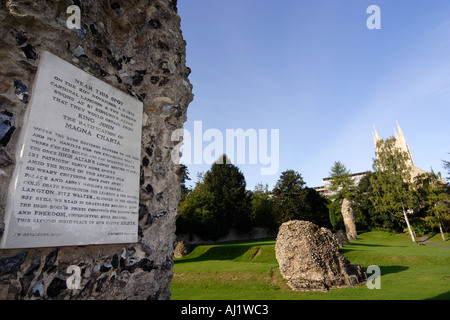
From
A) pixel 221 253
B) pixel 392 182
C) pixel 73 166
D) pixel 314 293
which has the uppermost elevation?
pixel 392 182

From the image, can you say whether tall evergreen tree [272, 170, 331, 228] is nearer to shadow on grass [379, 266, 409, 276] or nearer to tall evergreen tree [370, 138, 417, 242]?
tall evergreen tree [370, 138, 417, 242]

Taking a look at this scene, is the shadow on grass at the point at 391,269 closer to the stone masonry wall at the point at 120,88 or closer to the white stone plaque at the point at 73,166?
the stone masonry wall at the point at 120,88

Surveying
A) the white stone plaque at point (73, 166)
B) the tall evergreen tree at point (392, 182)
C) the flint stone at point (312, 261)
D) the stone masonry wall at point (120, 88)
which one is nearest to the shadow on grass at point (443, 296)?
the flint stone at point (312, 261)

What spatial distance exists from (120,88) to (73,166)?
1260mm

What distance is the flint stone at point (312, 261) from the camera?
10.3 m

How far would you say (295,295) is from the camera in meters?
9.09

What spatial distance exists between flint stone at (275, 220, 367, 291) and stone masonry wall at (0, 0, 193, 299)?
29.2 ft

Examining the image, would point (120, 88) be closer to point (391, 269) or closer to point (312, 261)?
point (312, 261)

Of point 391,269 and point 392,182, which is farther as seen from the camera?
point 392,182

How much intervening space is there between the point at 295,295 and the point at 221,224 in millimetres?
23140

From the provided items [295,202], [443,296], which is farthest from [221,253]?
[295,202]

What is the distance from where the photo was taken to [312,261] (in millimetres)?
10781

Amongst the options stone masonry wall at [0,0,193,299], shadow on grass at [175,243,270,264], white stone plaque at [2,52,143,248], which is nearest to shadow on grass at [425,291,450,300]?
stone masonry wall at [0,0,193,299]
